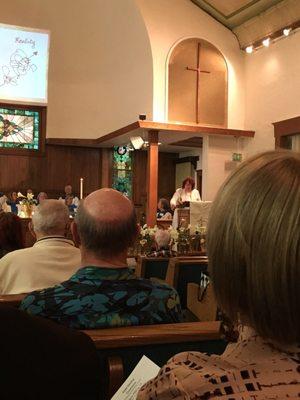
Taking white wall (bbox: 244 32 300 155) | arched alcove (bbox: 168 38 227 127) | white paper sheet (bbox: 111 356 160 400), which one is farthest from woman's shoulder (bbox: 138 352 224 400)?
arched alcove (bbox: 168 38 227 127)

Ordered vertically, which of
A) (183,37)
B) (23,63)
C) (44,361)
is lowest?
(44,361)

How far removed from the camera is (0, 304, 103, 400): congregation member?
0.79 metres

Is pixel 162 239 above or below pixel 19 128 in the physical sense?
below

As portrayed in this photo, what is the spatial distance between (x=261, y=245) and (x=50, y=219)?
211 cm

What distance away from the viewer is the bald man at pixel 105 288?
1.43 m

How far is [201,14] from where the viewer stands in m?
8.66

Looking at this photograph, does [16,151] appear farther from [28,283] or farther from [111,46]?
[28,283]

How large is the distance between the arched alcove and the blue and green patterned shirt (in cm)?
692

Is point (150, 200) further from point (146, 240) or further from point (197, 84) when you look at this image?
point (146, 240)

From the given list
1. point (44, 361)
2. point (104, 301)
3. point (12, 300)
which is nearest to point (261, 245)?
point (44, 361)

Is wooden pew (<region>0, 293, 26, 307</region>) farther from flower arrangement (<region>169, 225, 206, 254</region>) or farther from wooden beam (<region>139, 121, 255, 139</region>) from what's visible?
wooden beam (<region>139, 121, 255, 139</region>)

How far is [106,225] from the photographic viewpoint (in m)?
1.68

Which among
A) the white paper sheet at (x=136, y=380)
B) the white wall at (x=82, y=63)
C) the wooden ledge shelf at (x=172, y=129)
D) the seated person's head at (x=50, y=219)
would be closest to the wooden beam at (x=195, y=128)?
the wooden ledge shelf at (x=172, y=129)

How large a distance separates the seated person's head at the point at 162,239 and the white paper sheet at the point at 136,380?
3552mm
